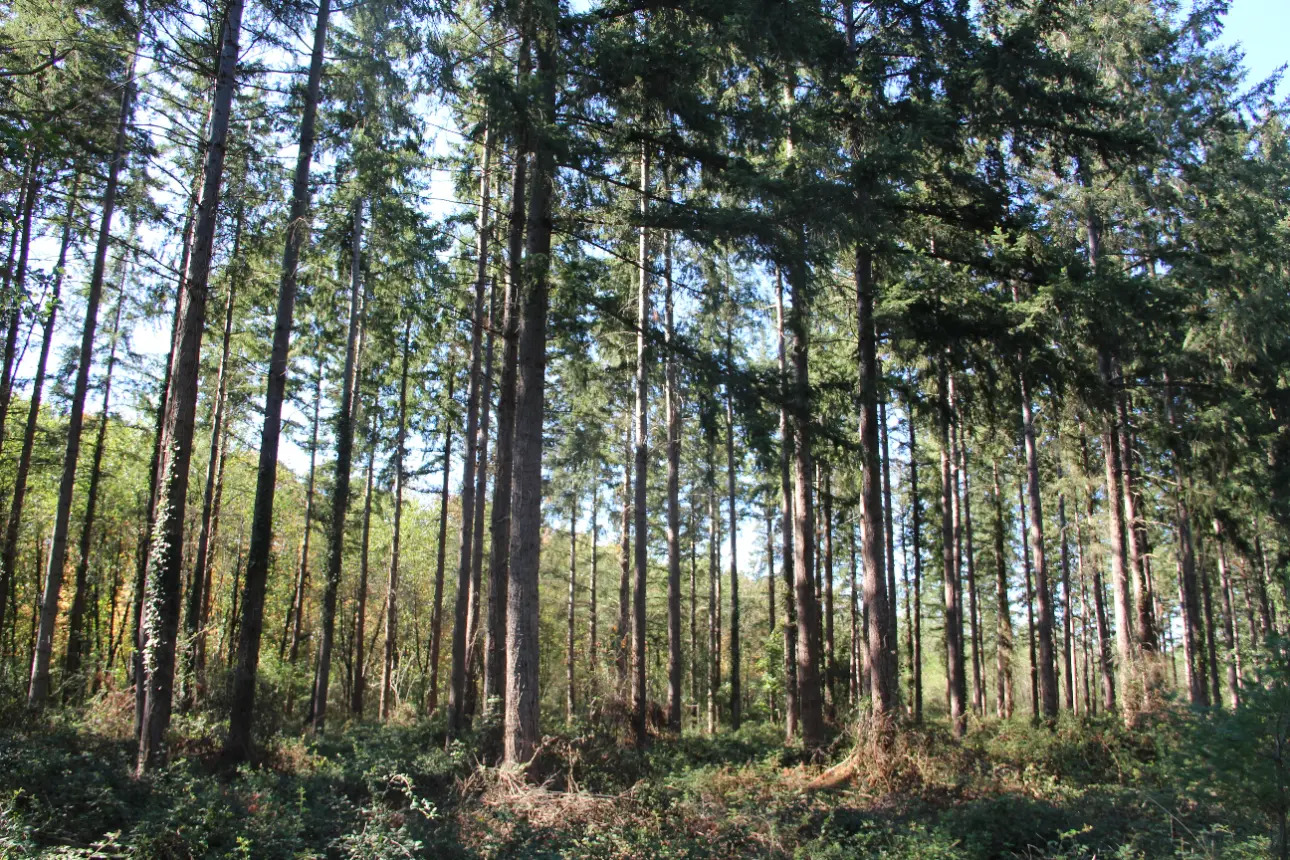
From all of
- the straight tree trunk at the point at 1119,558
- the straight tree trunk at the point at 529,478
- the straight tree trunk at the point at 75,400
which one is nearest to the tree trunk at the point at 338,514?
the straight tree trunk at the point at 75,400

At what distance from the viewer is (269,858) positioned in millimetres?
6422

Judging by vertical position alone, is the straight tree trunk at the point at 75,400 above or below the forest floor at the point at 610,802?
above

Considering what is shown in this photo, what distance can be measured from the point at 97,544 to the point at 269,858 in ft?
72.3

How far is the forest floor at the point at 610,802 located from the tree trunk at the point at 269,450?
672 mm

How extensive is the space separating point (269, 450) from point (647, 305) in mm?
8304

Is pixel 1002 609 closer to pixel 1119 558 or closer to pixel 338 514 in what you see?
pixel 1119 558

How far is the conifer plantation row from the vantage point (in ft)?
30.0

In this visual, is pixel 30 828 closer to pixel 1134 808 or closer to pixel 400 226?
pixel 1134 808

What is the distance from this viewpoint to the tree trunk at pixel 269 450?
1065cm

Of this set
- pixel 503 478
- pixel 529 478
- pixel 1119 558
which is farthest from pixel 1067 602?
pixel 529 478

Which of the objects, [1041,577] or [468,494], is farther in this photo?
[1041,577]

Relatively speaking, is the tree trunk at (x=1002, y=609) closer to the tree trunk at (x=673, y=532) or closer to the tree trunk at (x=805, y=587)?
the tree trunk at (x=673, y=532)

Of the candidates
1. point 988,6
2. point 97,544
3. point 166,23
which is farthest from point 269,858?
point 97,544

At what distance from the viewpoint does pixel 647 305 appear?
16.5 m
